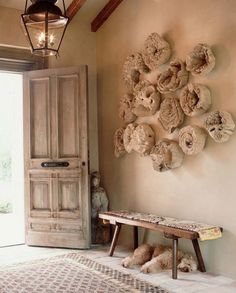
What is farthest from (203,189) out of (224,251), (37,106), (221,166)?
(37,106)

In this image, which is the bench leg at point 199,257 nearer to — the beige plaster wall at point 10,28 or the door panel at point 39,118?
the door panel at point 39,118

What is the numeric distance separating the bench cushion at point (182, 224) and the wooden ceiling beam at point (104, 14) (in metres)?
2.73

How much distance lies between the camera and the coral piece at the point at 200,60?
3662 mm

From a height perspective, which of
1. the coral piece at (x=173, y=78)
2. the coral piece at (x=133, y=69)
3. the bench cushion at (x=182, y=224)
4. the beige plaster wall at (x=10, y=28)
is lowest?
the bench cushion at (x=182, y=224)

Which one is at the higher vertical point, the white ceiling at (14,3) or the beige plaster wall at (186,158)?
the white ceiling at (14,3)

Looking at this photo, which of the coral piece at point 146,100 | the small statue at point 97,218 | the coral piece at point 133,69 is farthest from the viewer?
the small statue at point 97,218

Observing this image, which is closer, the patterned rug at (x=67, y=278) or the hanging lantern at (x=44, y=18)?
the hanging lantern at (x=44, y=18)

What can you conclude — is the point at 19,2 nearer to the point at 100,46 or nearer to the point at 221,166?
the point at 100,46

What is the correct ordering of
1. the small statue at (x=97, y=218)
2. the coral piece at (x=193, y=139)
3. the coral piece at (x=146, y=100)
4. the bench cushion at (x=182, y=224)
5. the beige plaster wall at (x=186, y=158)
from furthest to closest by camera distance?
the small statue at (x=97, y=218)
the coral piece at (x=146, y=100)
the coral piece at (x=193, y=139)
the beige plaster wall at (x=186, y=158)
the bench cushion at (x=182, y=224)

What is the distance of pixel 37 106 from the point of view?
5004 millimetres

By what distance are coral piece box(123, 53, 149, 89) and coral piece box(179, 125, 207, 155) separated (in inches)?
43.4

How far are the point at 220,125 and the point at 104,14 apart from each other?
2651mm

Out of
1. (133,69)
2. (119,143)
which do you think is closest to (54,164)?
(119,143)

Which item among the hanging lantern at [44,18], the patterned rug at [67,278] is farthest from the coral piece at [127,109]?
the patterned rug at [67,278]
